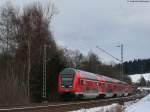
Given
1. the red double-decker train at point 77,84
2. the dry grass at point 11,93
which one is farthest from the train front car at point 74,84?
the dry grass at point 11,93

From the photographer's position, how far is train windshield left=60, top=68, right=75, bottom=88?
51.4 meters

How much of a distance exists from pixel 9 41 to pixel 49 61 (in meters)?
18.7

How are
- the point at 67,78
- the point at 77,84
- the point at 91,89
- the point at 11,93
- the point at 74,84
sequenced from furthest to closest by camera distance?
the point at 91,89, the point at 67,78, the point at 77,84, the point at 74,84, the point at 11,93

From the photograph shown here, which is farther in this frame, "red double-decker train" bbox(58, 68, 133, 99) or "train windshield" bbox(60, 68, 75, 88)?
"train windshield" bbox(60, 68, 75, 88)

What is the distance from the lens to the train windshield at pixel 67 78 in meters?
51.4

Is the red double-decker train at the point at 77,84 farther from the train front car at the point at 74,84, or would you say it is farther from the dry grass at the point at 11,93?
the dry grass at the point at 11,93

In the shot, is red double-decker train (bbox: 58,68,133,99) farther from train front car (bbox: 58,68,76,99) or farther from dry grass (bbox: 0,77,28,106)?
dry grass (bbox: 0,77,28,106)

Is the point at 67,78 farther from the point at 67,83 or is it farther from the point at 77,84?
the point at 77,84

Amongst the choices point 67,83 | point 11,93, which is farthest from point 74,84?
point 11,93

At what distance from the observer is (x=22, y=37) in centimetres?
8731

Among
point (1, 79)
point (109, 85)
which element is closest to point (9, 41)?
point (109, 85)

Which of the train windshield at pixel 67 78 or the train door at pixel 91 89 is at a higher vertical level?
the train windshield at pixel 67 78

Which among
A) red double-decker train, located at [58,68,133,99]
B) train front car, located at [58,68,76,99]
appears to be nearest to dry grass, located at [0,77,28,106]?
train front car, located at [58,68,76,99]

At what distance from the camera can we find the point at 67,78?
2048 inches
